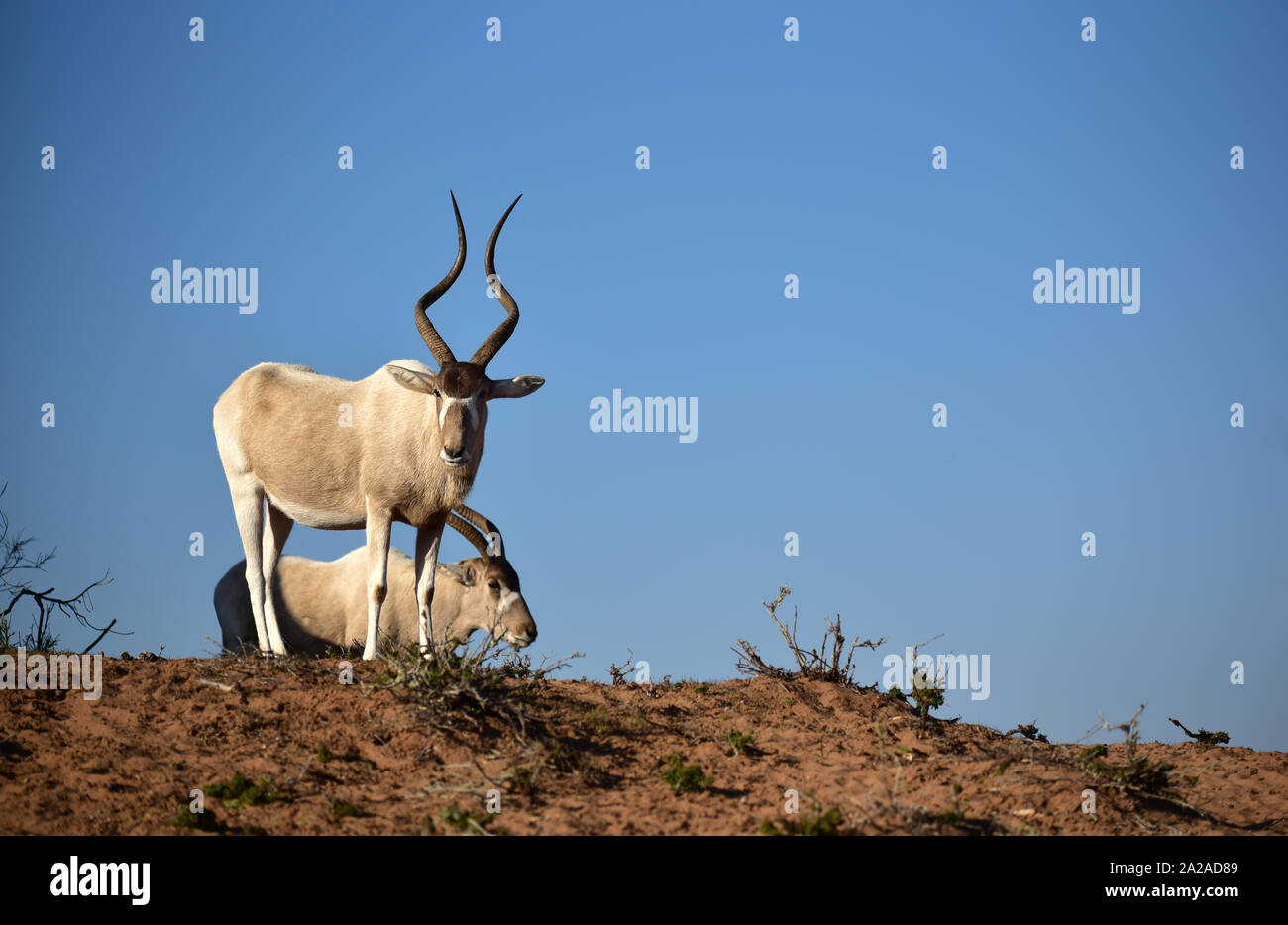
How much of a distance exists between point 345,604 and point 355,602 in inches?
8.7

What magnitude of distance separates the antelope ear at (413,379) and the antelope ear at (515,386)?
1.93ft

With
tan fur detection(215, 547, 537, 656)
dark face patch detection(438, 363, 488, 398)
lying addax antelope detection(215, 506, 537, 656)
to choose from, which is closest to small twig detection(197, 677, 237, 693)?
dark face patch detection(438, 363, 488, 398)

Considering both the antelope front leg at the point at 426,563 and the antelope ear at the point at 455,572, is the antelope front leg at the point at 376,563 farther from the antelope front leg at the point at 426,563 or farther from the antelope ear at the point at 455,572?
the antelope ear at the point at 455,572

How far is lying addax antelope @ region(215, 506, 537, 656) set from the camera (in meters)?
14.9

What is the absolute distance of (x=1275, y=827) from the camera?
8516mm

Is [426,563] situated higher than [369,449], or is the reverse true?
[369,449]

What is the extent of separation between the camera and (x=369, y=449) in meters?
11.2

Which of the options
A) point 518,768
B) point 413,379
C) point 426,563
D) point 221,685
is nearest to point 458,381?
point 413,379

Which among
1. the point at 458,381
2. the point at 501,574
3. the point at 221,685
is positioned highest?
the point at 458,381

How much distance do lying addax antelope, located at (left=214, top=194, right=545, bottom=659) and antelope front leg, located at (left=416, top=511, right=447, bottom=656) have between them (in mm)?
14

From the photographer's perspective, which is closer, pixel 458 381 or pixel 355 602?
pixel 458 381

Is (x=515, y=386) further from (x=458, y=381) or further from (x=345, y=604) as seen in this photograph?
(x=345, y=604)
